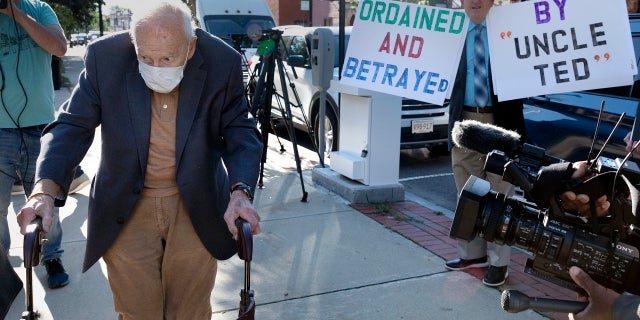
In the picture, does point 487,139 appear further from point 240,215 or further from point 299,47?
point 299,47

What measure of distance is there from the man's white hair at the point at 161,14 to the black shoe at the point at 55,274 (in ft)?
7.10

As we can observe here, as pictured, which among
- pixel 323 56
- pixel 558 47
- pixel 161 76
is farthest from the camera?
pixel 323 56

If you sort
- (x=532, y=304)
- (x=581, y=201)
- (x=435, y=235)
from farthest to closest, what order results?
(x=435, y=235), (x=581, y=201), (x=532, y=304)

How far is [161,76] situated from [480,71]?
234 centimetres

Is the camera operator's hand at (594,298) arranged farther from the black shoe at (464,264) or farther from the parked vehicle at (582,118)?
the parked vehicle at (582,118)

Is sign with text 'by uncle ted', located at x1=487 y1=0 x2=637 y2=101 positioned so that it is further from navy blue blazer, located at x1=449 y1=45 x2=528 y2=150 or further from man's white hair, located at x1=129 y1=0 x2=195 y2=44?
man's white hair, located at x1=129 y1=0 x2=195 y2=44

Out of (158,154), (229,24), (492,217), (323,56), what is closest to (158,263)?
(158,154)

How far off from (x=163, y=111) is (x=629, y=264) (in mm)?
1655

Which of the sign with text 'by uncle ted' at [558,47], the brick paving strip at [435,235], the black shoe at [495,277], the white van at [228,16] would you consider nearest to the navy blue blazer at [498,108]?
the sign with text 'by uncle ted' at [558,47]

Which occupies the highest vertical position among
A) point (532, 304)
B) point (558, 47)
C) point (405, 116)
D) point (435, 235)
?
point (558, 47)

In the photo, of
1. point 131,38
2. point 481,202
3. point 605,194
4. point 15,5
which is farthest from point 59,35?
point 605,194

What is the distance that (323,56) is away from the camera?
19.9 feet

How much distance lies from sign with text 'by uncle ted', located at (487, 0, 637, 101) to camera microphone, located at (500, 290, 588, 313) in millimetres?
2407

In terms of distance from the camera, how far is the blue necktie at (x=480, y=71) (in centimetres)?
386
